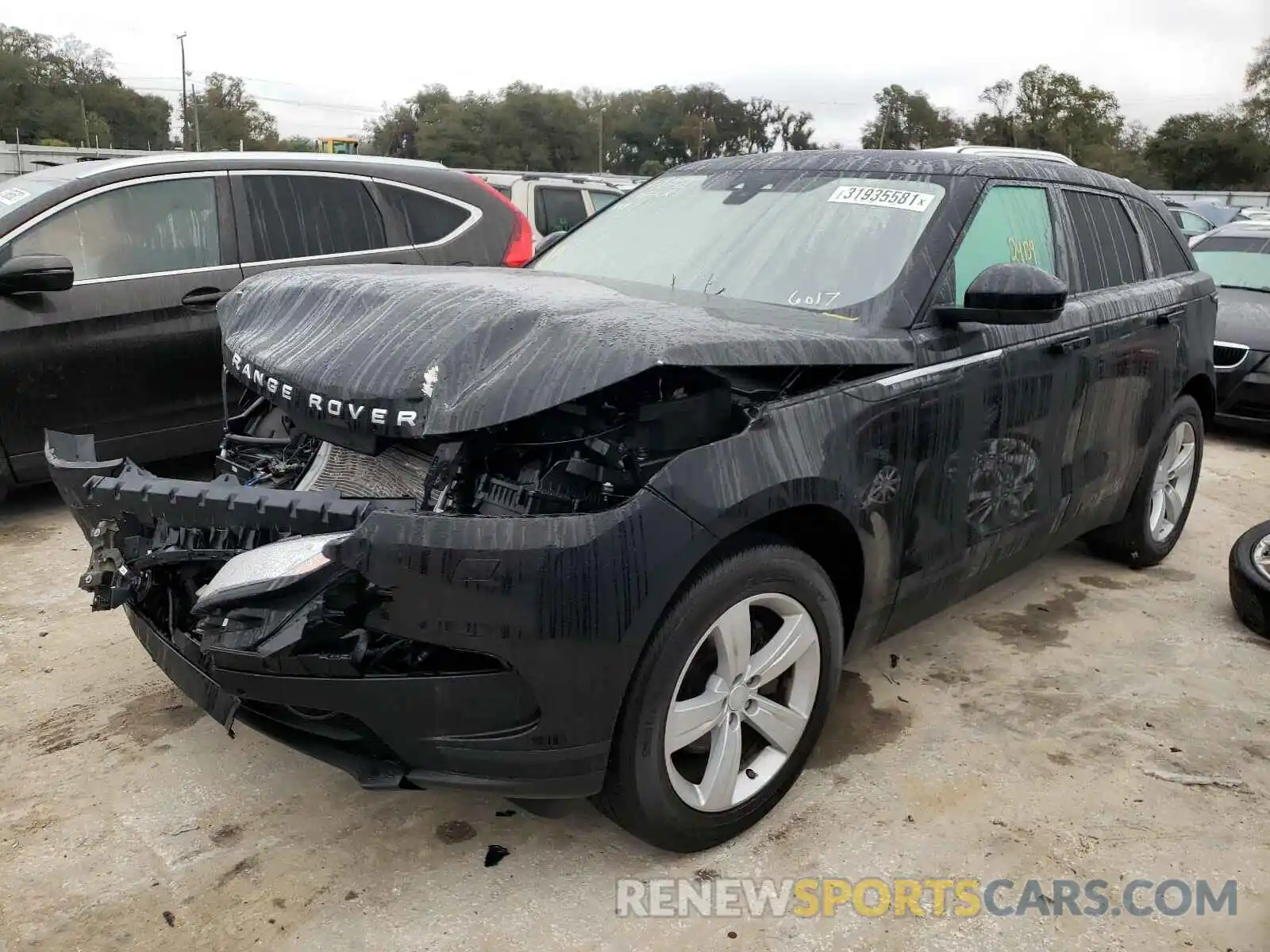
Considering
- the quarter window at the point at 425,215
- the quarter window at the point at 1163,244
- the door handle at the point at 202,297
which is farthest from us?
the quarter window at the point at 425,215

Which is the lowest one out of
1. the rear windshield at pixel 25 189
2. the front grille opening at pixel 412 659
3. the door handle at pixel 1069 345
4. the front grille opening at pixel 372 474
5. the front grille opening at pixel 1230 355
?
the front grille opening at pixel 412 659

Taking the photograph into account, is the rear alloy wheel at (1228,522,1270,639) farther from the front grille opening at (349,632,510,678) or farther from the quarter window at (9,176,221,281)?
the quarter window at (9,176,221,281)

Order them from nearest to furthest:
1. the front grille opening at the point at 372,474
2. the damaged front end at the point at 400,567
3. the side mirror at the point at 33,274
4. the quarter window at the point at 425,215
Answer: the damaged front end at the point at 400,567 → the front grille opening at the point at 372,474 → the side mirror at the point at 33,274 → the quarter window at the point at 425,215

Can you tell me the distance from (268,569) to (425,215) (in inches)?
170

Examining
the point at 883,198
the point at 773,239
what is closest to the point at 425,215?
the point at 773,239

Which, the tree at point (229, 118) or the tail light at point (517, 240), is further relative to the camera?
the tree at point (229, 118)

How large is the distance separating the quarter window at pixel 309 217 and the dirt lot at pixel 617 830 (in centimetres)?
240

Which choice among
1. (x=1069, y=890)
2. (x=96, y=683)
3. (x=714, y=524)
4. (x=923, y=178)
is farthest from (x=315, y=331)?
(x=1069, y=890)

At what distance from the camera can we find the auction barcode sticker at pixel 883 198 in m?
3.05

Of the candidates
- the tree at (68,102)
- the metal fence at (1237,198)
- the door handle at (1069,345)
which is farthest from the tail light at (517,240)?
the tree at (68,102)

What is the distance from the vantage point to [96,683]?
3.26 m

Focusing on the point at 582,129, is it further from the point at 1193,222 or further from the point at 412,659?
the point at 412,659

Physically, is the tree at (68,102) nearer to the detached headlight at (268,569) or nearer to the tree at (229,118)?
the tree at (229,118)

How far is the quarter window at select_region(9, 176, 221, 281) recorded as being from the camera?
4.68 metres
